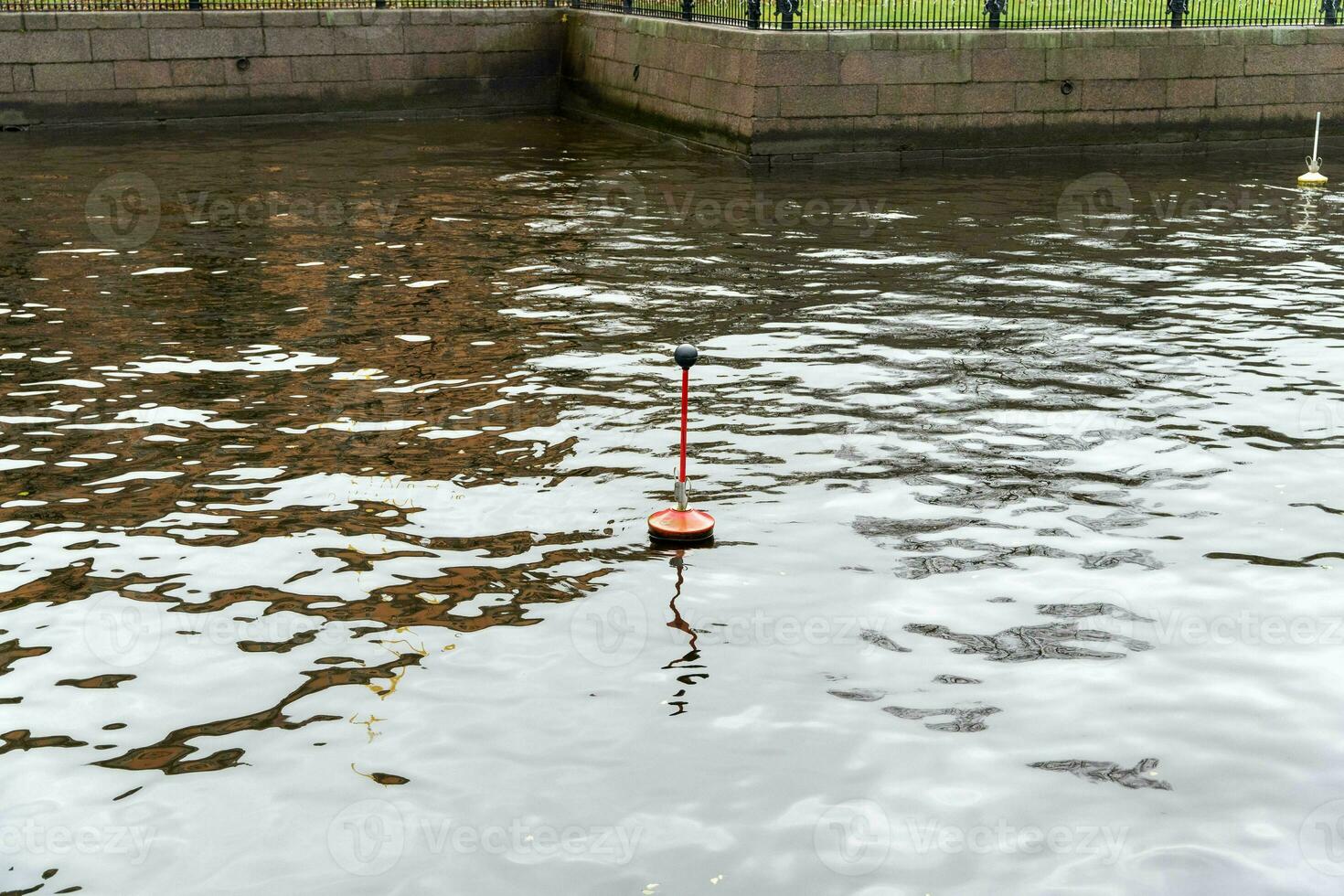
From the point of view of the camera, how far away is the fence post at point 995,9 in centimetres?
2147

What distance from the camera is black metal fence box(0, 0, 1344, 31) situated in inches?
811

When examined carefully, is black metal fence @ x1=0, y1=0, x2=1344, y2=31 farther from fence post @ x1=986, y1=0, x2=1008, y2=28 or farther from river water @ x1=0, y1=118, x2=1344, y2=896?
river water @ x1=0, y1=118, x2=1344, y2=896

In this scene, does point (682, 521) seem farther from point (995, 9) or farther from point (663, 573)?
point (995, 9)

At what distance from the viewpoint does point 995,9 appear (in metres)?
21.5

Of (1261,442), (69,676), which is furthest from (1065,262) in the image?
(69,676)

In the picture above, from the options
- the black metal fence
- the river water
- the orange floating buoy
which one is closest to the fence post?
the black metal fence

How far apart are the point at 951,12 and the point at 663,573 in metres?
15.7

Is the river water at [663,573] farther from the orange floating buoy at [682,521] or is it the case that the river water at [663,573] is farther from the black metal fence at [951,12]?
the black metal fence at [951,12]

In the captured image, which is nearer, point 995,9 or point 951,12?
point 995,9

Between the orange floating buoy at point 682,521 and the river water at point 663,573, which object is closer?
the river water at point 663,573

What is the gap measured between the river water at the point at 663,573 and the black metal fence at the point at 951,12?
6.08m

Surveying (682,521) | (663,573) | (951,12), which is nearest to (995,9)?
(951,12)

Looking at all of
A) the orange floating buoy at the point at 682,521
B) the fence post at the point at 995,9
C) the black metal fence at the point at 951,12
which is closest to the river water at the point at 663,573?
the orange floating buoy at the point at 682,521

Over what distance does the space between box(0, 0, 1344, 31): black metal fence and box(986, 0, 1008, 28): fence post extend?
0.01 m
